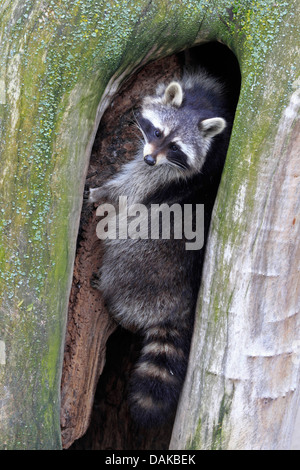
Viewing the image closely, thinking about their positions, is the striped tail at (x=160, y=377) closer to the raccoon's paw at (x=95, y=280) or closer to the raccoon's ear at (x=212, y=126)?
the raccoon's paw at (x=95, y=280)

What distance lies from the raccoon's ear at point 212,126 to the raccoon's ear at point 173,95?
150mm

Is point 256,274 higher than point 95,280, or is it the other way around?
point 256,274

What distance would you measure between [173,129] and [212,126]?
185mm

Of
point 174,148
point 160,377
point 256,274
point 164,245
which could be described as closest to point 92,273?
point 164,245

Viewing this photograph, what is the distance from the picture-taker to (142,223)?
10.0 ft

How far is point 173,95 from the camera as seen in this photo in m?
2.80

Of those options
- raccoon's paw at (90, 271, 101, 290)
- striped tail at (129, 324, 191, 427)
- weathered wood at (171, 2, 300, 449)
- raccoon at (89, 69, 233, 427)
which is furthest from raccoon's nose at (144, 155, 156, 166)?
striped tail at (129, 324, 191, 427)

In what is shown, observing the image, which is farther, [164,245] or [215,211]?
[164,245]

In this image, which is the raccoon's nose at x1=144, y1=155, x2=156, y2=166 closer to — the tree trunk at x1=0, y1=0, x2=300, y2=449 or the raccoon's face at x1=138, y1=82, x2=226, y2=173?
the raccoon's face at x1=138, y1=82, x2=226, y2=173

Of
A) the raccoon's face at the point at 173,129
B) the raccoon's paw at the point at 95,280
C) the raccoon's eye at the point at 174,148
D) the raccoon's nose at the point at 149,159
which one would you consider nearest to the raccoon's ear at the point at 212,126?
the raccoon's face at the point at 173,129

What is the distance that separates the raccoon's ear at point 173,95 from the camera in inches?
108

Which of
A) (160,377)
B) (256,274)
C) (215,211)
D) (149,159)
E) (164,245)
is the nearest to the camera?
(256,274)

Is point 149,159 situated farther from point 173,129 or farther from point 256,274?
point 256,274
